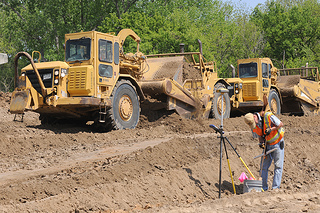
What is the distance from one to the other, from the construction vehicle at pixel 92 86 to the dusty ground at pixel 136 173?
63cm

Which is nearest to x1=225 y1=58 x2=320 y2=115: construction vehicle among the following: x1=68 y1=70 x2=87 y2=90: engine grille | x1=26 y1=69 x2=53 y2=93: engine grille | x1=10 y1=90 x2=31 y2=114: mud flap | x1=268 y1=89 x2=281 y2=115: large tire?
x1=268 y1=89 x2=281 y2=115: large tire

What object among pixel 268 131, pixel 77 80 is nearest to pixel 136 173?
pixel 268 131

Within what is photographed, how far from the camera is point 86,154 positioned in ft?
30.2

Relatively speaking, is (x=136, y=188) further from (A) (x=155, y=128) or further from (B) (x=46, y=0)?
(B) (x=46, y=0)

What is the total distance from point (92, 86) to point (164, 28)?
17.3m

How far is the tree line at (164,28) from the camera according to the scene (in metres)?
27.9

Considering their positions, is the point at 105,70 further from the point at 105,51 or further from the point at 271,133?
the point at 271,133

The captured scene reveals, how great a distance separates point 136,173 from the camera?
768 centimetres

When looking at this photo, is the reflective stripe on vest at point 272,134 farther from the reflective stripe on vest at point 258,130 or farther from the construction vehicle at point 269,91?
the construction vehicle at point 269,91

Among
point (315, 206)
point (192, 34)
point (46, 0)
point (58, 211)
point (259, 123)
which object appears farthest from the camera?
point (46, 0)

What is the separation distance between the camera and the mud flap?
1070cm

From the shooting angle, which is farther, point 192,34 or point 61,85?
point 192,34

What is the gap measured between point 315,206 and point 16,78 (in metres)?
8.09

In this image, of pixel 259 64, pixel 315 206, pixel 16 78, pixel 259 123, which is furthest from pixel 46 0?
pixel 315 206
